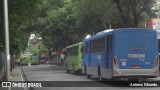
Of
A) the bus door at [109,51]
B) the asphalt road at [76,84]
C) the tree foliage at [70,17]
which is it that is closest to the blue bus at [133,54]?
the bus door at [109,51]

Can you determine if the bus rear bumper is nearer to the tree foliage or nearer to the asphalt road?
the asphalt road

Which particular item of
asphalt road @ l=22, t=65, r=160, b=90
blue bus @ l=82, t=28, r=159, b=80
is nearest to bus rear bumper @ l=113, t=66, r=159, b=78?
blue bus @ l=82, t=28, r=159, b=80

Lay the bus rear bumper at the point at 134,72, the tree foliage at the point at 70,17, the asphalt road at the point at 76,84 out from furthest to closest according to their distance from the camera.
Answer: the tree foliage at the point at 70,17 < the bus rear bumper at the point at 134,72 < the asphalt road at the point at 76,84

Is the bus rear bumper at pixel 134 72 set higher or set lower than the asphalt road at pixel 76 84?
higher

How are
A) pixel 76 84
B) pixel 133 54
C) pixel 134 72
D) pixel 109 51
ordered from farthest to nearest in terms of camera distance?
pixel 76 84
pixel 109 51
pixel 133 54
pixel 134 72

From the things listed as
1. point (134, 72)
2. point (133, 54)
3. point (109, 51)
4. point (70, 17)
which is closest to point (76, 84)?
point (109, 51)

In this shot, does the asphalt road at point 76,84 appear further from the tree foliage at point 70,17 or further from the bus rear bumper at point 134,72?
the tree foliage at point 70,17

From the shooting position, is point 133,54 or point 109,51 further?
point 109,51

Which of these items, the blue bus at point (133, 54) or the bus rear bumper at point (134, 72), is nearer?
the bus rear bumper at point (134, 72)

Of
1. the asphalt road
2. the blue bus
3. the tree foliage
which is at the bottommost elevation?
the asphalt road

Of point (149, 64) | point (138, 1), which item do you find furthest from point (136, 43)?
point (138, 1)

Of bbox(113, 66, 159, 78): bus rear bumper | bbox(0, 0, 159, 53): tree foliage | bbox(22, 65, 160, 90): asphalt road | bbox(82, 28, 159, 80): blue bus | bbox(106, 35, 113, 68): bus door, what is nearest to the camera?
bbox(22, 65, 160, 90): asphalt road

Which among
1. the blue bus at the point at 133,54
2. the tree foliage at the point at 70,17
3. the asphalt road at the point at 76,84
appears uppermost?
the tree foliage at the point at 70,17

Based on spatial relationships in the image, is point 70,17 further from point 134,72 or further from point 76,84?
point 134,72
